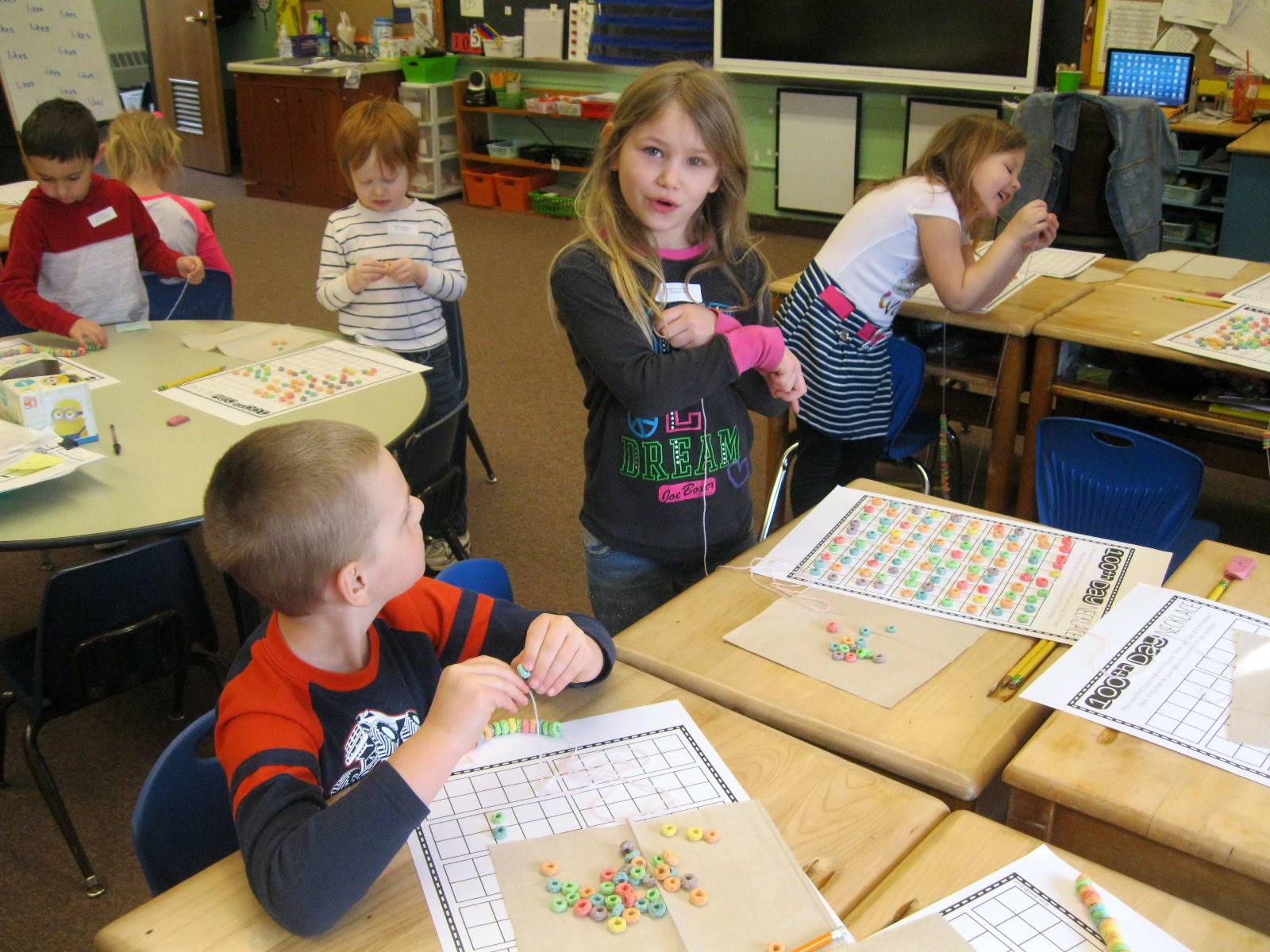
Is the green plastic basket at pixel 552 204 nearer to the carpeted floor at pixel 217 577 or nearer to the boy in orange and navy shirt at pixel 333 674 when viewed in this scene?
the carpeted floor at pixel 217 577

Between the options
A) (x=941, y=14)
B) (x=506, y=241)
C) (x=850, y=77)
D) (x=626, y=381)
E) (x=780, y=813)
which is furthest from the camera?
(x=506, y=241)

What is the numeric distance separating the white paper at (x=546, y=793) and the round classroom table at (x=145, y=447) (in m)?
0.93

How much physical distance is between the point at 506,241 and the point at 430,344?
3.51 m

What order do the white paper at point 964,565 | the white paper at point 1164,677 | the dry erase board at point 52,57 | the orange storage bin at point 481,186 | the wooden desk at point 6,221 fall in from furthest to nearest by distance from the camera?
the orange storage bin at point 481,186
the dry erase board at point 52,57
the wooden desk at point 6,221
the white paper at point 964,565
the white paper at point 1164,677

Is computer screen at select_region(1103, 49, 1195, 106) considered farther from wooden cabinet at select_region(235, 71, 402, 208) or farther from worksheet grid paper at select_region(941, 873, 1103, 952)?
worksheet grid paper at select_region(941, 873, 1103, 952)

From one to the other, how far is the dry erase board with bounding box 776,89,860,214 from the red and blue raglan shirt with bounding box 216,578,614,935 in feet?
16.5

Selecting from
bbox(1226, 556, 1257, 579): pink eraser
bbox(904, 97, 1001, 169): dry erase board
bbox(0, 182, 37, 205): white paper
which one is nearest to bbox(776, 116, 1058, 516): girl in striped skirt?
bbox(1226, 556, 1257, 579): pink eraser

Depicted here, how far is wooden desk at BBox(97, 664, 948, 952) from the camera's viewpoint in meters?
0.94

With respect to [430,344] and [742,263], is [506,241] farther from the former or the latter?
[742,263]

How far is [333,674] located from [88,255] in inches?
84.3

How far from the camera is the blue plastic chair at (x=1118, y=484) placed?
79.3 inches

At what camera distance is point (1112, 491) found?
2.09 m

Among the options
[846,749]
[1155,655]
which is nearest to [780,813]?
[846,749]

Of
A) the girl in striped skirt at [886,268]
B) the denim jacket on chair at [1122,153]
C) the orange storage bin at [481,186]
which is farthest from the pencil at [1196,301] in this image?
the orange storage bin at [481,186]
